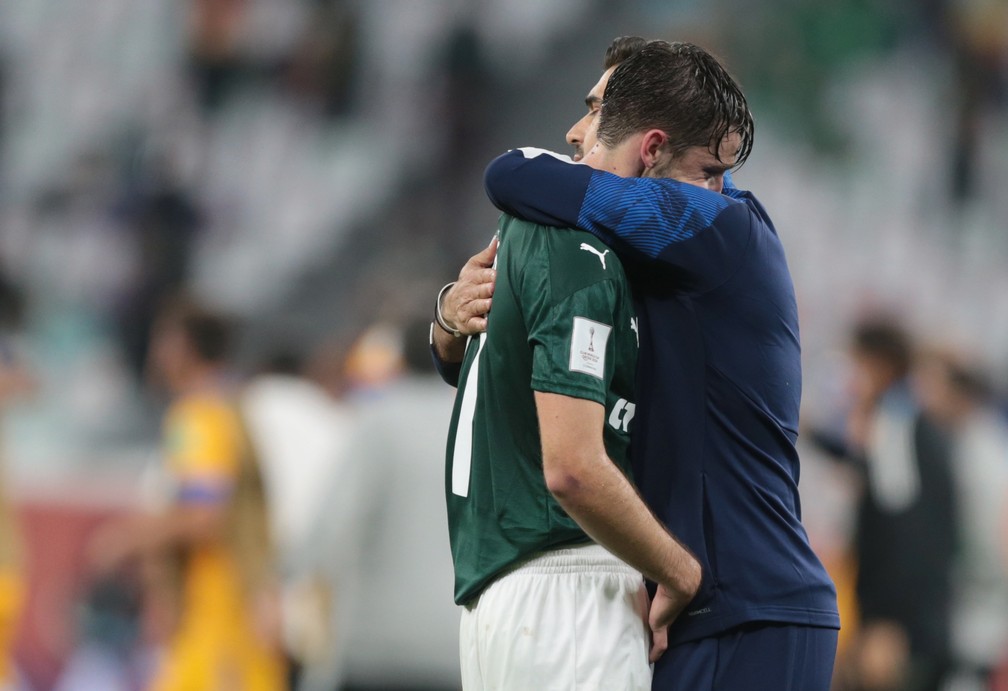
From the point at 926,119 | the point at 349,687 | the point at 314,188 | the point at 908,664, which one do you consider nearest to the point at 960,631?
the point at 908,664

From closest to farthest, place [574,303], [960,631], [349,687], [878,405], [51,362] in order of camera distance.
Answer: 1. [574,303]
2. [349,687]
3. [878,405]
4. [960,631]
5. [51,362]

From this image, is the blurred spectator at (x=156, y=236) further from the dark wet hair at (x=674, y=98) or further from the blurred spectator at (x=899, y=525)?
the dark wet hair at (x=674, y=98)

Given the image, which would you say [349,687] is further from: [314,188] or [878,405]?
[314,188]

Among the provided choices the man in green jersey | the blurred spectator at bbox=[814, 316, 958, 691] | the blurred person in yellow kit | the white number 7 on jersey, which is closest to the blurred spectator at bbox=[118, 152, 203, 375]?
the blurred person in yellow kit

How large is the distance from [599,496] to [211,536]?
4.13m

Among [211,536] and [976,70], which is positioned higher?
[976,70]

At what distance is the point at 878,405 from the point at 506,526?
4.53 metres

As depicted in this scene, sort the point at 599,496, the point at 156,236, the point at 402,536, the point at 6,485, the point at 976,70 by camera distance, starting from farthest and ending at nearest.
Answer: the point at 976,70 → the point at 156,236 → the point at 6,485 → the point at 402,536 → the point at 599,496

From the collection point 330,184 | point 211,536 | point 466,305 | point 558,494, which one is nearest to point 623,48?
point 466,305

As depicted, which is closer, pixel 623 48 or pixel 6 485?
pixel 623 48

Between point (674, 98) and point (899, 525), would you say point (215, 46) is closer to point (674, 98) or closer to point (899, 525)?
point (899, 525)

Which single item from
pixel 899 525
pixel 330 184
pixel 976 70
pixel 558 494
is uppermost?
pixel 976 70

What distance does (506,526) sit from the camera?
2664 mm

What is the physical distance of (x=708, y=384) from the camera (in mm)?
2613
